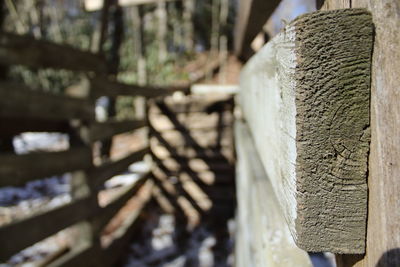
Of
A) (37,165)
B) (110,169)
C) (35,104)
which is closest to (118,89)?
(110,169)

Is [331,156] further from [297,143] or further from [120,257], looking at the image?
[120,257]

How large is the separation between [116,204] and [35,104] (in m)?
1.69

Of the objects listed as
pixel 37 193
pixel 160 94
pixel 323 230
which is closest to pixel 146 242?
pixel 160 94

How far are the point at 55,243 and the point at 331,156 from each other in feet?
14.2

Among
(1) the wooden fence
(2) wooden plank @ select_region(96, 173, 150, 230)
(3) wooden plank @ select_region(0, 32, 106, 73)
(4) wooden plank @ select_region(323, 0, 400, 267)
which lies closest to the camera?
(4) wooden plank @ select_region(323, 0, 400, 267)

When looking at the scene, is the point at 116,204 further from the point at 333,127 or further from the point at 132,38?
the point at 132,38

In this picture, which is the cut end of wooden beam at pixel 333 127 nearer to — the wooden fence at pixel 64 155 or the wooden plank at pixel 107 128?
the wooden fence at pixel 64 155

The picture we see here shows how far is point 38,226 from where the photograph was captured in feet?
7.25

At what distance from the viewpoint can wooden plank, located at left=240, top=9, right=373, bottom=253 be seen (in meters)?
0.49

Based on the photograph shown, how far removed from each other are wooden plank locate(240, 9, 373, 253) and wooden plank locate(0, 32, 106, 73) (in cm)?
212

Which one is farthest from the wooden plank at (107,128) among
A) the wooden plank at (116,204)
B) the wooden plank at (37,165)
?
the wooden plank at (116,204)

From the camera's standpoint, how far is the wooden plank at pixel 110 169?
3084 mm

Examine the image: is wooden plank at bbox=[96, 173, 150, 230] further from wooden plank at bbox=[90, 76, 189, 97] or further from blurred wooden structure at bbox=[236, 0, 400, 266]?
blurred wooden structure at bbox=[236, 0, 400, 266]

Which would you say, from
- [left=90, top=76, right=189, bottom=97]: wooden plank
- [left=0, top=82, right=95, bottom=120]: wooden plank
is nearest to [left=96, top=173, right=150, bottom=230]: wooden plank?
[left=0, top=82, right=95, bottom=120]: wooden plank
